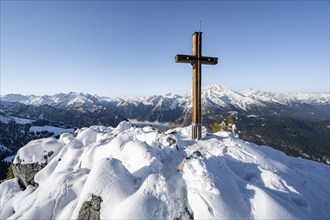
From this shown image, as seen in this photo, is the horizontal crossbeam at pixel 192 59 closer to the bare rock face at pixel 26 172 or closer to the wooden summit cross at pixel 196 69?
the wooden summit cross at pixel 196 69

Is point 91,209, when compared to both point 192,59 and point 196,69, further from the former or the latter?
point 192,59

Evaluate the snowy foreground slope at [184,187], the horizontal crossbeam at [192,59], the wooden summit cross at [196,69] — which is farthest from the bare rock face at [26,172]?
the horizontal crossbeam at [192,59]

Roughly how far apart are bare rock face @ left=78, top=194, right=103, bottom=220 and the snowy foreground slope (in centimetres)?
8

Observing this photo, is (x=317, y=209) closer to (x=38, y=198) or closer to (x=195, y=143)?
(x=195, y=143)

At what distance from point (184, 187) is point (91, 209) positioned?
374 cm

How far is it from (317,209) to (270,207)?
2656 mm

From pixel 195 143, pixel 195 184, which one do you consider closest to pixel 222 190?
pixel 195 184

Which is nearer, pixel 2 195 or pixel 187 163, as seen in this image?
pixel 187 163

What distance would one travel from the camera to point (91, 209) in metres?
7.95

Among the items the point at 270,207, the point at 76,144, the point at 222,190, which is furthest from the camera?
the point at 76,144

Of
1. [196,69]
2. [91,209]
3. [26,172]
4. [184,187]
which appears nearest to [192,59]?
[196,69]

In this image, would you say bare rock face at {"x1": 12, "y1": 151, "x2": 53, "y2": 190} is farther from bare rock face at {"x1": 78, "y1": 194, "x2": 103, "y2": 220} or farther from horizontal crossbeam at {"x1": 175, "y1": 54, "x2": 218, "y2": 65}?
horizontal crossbeam at {"x1": 175, "y1": 54, "x2": 218, "y2": 65}

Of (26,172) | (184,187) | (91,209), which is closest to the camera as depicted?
(91,209)

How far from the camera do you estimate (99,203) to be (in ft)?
26.5
